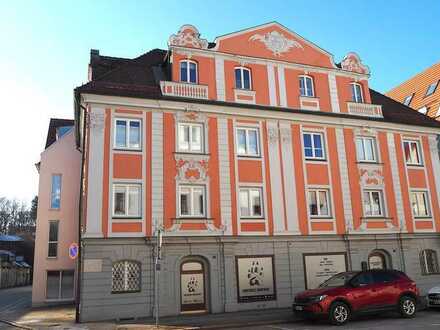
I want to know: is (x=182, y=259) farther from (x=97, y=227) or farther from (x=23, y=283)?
(x=23, y=283)

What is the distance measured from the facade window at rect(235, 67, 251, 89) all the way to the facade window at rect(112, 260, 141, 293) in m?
9.85

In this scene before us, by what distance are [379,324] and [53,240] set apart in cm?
2180

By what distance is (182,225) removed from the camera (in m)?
18.9

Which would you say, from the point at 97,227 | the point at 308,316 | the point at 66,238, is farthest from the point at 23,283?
the point at 308,316

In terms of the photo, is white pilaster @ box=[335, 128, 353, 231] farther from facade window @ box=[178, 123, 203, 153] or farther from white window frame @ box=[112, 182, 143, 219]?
white window frame @ box=[112, 182, 143, 219]

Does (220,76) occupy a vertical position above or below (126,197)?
above

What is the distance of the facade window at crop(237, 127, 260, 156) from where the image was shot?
829 inches

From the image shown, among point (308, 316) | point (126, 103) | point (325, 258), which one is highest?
point (126, 103)

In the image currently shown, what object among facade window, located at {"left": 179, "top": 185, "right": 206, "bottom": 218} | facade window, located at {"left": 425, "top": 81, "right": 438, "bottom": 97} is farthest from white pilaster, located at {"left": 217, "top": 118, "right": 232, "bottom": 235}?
facade window, located at {"left": 425, "top": 81, "right": 438, "bottom": 97}

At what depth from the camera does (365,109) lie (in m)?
23.8

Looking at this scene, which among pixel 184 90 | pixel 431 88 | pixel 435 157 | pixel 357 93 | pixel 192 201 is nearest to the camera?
pixel 192 201

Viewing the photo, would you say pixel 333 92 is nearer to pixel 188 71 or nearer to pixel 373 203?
pixel 373 203

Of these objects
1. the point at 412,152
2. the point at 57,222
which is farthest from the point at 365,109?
the point at 57,222

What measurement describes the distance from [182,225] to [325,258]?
7068 millimetres
